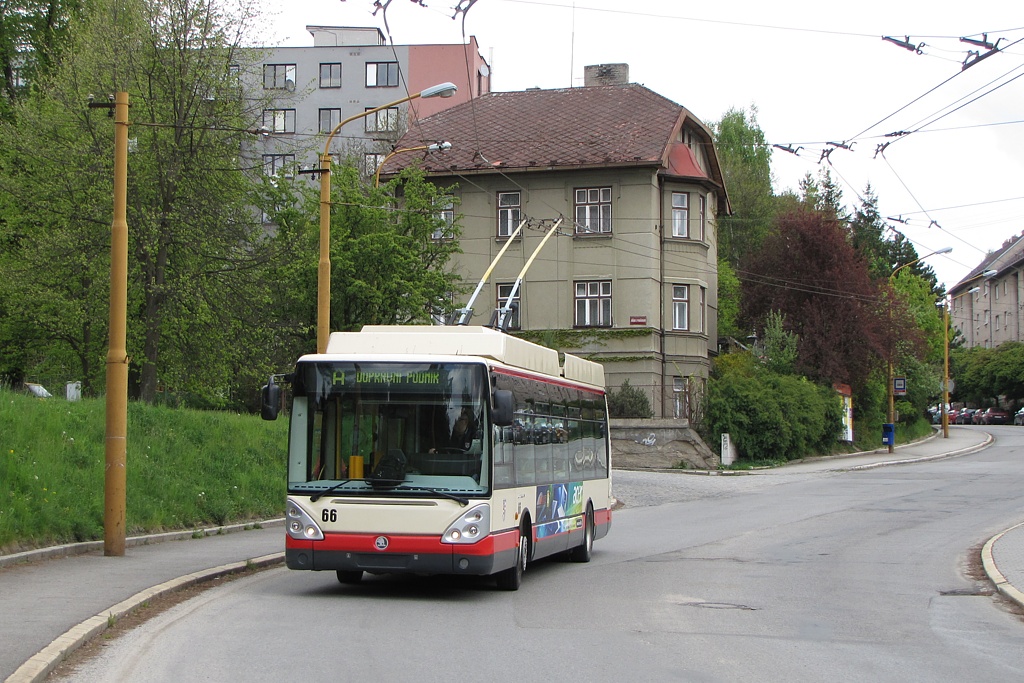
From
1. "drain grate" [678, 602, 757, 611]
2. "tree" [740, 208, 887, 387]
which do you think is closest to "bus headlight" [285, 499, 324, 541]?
"drain grate" [678, 602, 757, 611]

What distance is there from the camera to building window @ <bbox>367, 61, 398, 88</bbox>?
72062 mm

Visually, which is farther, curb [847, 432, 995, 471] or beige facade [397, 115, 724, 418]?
beige facade [397, 115, 724, 418]

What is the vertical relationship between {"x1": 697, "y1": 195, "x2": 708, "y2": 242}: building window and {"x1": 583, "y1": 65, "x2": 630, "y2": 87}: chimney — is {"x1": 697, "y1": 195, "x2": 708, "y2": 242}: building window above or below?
below

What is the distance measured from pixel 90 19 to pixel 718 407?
925 inches

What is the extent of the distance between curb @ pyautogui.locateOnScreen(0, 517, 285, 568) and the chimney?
1447 inches

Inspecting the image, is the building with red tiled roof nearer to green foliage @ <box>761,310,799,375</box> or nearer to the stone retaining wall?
green foliage @ <box>761,310,799,375</box>

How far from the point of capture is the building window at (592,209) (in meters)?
46.4

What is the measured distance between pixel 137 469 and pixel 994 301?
98047 millimetres

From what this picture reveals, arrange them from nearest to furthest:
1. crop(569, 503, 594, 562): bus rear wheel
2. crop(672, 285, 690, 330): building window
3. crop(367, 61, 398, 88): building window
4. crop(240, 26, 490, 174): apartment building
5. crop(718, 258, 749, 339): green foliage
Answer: crop(569, 503, 594, 562): bus rear wheel → crop(672, 285, 690, 330): building window → crop(718, 258, 749, 339): green foliage → crop(240, 26, 490, 174): apartment building → crop(367, 61, 398, 88): building window

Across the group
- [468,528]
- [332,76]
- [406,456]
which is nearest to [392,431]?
[406,456]

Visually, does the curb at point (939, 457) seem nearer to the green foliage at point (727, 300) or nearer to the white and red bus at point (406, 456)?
the green foliage at point (727, 300)

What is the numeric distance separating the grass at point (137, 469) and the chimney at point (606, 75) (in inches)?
1283

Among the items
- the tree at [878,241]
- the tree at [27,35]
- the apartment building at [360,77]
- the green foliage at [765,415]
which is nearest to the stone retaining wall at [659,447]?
the green foliage at [765,415]

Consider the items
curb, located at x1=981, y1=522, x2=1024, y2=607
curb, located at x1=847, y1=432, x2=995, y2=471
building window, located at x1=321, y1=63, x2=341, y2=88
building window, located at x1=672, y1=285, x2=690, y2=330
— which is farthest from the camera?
building window, located at x1=321, y1=63, x2=341, y2=88
